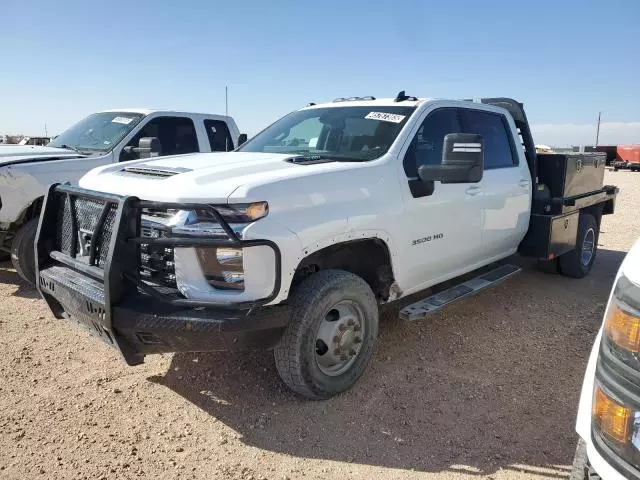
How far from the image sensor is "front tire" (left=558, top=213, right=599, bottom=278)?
6352 mm

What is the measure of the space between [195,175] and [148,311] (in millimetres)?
820

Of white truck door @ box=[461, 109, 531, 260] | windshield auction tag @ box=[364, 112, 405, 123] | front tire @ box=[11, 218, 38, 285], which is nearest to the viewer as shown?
windshield auction tag @ box=[364, 112, 405, 123]

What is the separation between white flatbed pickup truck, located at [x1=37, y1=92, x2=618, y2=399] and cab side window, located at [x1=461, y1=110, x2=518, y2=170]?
2cm

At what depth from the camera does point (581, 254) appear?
638 centimetres

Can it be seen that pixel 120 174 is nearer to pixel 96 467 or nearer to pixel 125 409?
pixel 125 409

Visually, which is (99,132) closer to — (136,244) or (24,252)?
(24,252)

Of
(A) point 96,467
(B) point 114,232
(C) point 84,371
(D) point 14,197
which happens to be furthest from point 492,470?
(D) point 14,197

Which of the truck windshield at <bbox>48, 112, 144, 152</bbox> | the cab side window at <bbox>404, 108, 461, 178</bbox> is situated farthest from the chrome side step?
the truck windshield at <bbox>48, 112, 144, 152</bbox>

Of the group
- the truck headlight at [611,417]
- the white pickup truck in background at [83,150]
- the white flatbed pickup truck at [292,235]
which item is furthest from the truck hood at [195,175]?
the white pickup truck in background at [83,150]

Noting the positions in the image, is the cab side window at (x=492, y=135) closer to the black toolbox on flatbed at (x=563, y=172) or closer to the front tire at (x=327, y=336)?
the black toolbox on flatbed at (x=563, y=172)

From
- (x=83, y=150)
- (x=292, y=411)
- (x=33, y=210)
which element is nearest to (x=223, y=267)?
(x=292, y=411)

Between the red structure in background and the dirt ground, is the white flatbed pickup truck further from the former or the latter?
the red structure in background

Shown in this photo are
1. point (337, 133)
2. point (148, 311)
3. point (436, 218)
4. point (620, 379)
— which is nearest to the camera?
point (620, 379)

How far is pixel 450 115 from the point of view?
14.7ft
